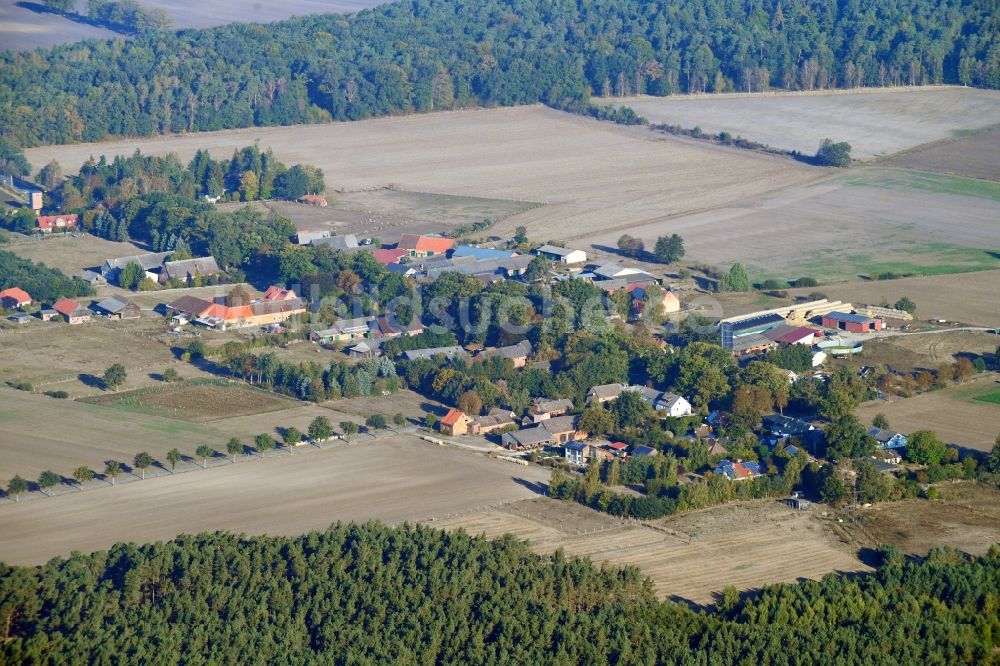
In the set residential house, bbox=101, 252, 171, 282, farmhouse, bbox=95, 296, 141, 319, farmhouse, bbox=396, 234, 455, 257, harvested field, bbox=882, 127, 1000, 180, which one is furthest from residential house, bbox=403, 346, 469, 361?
harvested field, bbox=882, 127, 1000, 180

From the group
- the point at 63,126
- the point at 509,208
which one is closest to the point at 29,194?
the point at 63,126

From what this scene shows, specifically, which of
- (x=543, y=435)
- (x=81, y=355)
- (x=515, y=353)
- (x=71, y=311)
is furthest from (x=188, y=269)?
(x=543, y=435)

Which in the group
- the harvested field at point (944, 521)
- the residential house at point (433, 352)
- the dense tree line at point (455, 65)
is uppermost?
the dense tree line at point (455, 65)

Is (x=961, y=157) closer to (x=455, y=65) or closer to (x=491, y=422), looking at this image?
(x=455, y=65)

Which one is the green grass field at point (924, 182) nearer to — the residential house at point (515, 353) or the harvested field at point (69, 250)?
the residential house at point (515, 353)

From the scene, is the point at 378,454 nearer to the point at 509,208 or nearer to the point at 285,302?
the point at 285,302

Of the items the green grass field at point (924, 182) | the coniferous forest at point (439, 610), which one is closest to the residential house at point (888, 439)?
the coniferous forest at point (439, 610)
